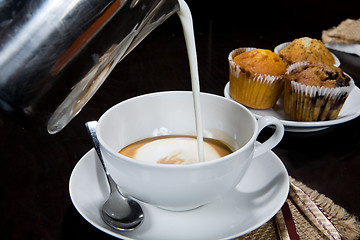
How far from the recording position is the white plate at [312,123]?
710 millimetres

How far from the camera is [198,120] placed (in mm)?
539

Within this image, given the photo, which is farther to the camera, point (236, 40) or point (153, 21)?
point (236, 40)

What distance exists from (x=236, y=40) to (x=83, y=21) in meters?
0.99

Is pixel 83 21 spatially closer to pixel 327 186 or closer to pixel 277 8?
pixel 327 186

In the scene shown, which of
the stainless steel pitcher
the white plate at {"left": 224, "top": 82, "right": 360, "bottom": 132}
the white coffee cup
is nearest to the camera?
the stainless steel pitcher

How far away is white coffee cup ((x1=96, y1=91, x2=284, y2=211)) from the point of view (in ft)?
1.39

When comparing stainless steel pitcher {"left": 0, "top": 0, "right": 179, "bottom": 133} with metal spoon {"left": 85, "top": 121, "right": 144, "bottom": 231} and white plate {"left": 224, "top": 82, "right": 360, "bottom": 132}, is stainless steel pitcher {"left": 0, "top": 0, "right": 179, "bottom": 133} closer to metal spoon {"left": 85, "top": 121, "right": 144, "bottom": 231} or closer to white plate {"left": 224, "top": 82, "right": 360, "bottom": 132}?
metal spoon {"left": 85, "top": 121, "right": 144, "bottom": 231}

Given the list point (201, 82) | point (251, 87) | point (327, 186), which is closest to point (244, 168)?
point (327, 186)

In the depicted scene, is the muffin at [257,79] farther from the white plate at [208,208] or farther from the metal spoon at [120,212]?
the metal spoon at [120,212]

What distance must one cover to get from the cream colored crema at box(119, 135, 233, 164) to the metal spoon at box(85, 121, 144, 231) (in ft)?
0.22

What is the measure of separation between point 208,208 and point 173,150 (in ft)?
0.37

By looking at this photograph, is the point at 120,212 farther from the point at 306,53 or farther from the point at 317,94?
the point at 306,53

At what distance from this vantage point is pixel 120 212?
1.55 ft

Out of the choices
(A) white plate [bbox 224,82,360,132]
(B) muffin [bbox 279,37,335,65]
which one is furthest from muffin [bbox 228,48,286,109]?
(B) muffin [bbox 279,37,335,65]
